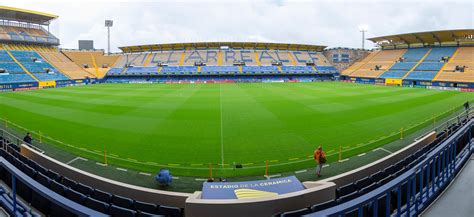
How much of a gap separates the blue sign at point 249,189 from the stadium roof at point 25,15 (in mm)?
83991

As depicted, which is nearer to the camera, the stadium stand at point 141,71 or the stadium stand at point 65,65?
the stadium stand at point 65,65

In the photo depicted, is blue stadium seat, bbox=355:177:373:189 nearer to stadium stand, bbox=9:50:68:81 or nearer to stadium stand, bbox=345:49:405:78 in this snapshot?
stadium stand, bbox=345:49:405:78

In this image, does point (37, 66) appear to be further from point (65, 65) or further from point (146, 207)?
point (146, 207)

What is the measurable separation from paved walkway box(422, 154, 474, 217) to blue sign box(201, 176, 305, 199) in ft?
10.5

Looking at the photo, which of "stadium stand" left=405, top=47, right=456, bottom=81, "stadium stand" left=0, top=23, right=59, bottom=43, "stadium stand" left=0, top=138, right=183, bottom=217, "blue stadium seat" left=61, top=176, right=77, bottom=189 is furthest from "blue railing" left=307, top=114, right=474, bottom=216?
"stadium stand" left=0, top=23, right=59, bottom=43

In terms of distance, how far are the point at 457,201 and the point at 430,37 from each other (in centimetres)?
7562

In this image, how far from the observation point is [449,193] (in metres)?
6.71

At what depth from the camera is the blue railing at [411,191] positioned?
4383mm

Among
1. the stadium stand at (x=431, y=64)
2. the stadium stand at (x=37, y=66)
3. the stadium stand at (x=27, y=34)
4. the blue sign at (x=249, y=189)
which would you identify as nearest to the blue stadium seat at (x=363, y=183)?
the blue sign at (x=249, y=189)

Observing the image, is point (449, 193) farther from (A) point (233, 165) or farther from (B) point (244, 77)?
(B) point (244, 77)

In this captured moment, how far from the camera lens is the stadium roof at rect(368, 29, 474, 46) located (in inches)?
2454

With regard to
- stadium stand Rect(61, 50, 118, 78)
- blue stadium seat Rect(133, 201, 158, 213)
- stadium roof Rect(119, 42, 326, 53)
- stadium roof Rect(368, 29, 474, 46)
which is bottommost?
blue stadium seat Rect(133, 201, 158, 213)

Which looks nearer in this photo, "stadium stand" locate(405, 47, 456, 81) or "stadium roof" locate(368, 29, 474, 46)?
"stadium stand" locate(405, 47, 456, 81)

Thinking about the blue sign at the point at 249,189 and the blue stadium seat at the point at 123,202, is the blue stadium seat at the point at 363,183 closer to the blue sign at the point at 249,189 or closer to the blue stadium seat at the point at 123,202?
the blue sign at the point at 249,189
